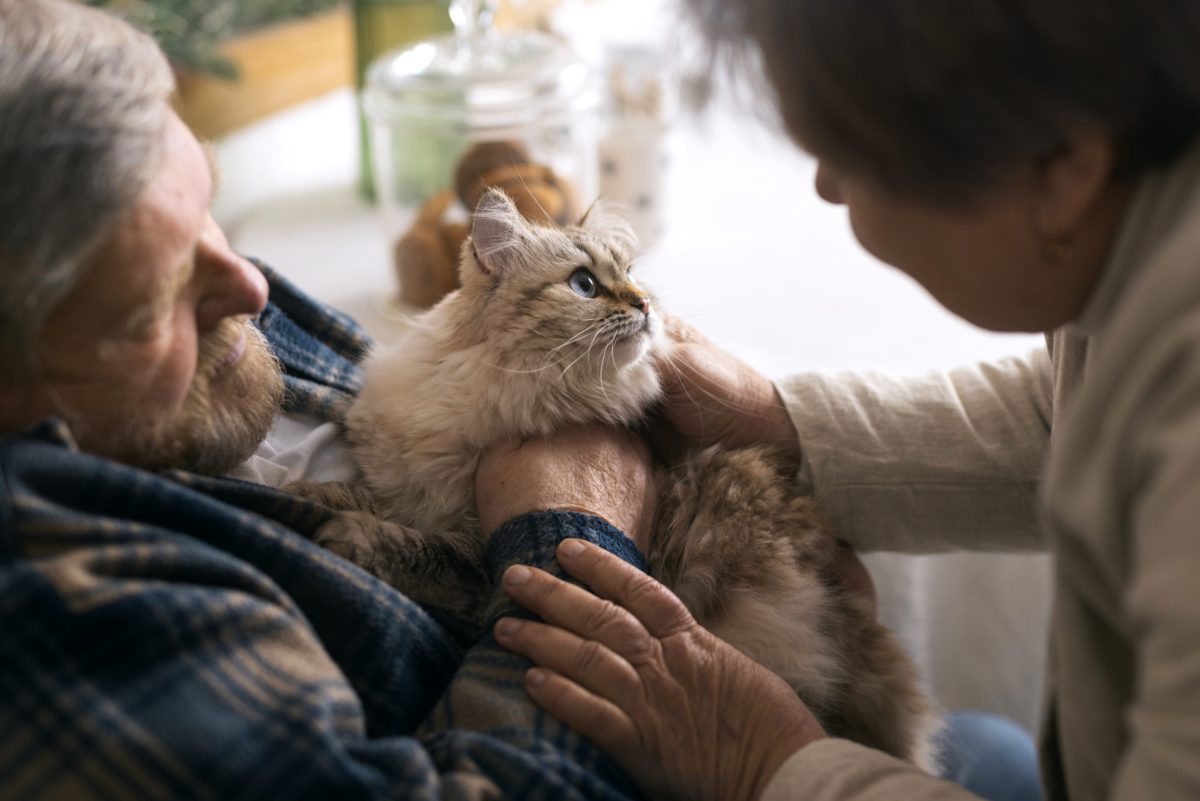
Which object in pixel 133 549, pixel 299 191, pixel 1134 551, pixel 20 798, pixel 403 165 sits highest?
pixel 1134 551

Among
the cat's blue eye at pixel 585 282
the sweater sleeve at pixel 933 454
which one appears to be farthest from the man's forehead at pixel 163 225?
the sweater sleeve at pixel 933 454

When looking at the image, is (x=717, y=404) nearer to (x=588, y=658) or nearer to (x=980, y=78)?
(x=588, y=658)

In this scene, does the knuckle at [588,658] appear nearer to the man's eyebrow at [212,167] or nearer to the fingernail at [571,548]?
the fingernail at [571,548]

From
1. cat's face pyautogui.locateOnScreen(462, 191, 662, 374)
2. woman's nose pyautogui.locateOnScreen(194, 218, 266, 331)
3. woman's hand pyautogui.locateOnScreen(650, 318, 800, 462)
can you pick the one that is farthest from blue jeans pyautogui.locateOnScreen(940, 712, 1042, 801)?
woman's nose pyautogui.locateOnScreen(194, 218, 266, 331)

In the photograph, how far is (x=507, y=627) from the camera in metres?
1.03

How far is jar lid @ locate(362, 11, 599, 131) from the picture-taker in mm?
2326

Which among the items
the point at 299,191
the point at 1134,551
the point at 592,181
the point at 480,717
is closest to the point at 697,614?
the point at 480,717

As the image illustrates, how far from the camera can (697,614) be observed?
1263mm

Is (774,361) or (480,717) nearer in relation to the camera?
(480,717)

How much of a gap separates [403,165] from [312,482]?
4.59 ft

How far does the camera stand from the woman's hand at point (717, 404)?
1.43m

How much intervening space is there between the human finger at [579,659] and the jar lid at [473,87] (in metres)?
1.57

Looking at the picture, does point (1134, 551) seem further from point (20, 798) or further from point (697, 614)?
point (20, 798)

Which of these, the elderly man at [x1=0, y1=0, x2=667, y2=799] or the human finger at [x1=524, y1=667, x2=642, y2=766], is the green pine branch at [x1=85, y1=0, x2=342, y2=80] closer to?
the elderly man at [x1=0, y1=0, x2=667, y2=799]
